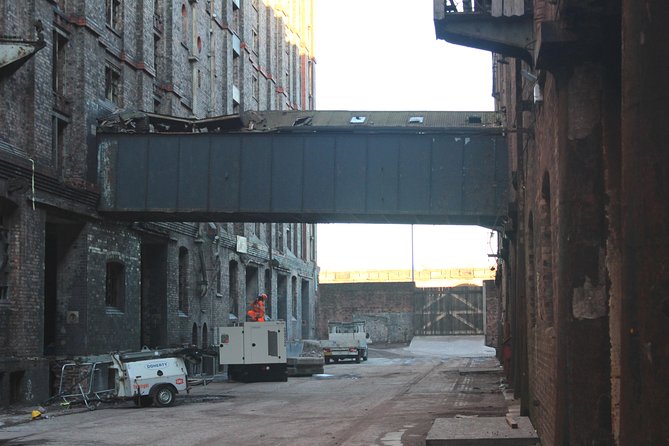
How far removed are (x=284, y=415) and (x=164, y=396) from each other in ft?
13.7

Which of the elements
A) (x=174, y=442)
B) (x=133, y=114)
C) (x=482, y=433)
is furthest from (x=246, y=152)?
(x=482, y=433)

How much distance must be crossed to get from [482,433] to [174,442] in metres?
5.32

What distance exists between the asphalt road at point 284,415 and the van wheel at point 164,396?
1.31 feet

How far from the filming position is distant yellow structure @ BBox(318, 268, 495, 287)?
87625 mm

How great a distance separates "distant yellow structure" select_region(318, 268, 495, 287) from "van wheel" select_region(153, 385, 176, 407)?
61.4 m

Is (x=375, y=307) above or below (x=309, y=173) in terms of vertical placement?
below

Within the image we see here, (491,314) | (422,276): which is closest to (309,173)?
(491,314)

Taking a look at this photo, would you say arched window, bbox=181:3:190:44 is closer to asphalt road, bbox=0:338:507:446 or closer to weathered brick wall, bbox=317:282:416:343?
asphalt road, bbox=0:338:507:446

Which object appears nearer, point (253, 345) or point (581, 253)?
point (581, 253)

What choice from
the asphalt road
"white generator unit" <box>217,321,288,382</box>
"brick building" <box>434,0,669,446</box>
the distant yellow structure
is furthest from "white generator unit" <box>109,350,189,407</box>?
the distant yellow structure

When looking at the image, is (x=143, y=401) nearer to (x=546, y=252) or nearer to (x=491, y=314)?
(x=546, y=252)

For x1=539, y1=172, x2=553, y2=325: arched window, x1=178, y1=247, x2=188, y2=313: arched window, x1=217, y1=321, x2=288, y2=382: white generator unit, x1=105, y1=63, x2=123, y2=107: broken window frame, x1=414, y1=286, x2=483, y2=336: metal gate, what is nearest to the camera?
x1=539, y1=172, x2=553, y2=325: arched window

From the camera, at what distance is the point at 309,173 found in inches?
1113

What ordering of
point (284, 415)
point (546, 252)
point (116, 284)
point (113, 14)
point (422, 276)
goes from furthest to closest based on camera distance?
point (422, 276) → point (113, 14) → point (116, 284) → point (284, 415) → point (546, 252)
